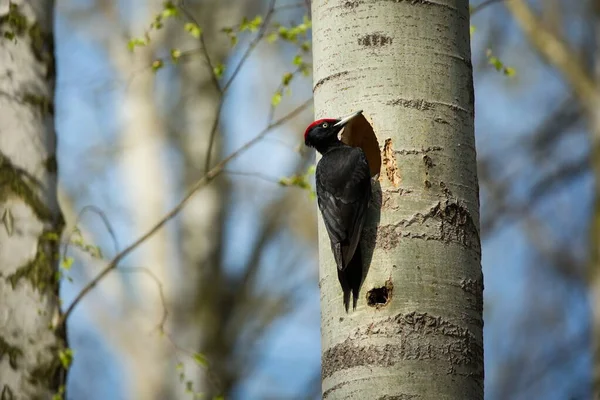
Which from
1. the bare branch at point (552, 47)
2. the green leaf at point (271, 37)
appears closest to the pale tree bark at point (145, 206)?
the bare branch at point (552, 47)

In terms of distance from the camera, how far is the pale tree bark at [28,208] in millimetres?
3787

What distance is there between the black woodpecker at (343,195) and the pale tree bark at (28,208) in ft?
3.68

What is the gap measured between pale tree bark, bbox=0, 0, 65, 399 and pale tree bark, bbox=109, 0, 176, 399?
222 inches

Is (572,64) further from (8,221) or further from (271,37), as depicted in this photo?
(8,221)

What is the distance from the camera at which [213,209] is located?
10.4 meters

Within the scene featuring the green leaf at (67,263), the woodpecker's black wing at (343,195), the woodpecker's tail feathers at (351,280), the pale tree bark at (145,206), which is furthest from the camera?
the pale tree bark at (145,206)

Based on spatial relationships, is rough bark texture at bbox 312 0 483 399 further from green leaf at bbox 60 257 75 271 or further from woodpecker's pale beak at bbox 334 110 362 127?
green leaf at bbox 60 257 75 271

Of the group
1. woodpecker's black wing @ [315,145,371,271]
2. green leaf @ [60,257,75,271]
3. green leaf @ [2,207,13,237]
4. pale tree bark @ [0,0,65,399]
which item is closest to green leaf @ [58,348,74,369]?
pale tree bark @ [0,0,65,399]

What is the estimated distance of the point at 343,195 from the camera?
3.25m

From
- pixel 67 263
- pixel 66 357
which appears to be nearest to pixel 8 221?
pixel 67 263

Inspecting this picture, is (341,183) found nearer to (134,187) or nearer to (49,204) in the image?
(49,204)

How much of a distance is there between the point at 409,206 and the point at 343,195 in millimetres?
319

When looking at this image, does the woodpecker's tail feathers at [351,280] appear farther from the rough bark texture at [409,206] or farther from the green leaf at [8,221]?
the green leaf at [8,221]

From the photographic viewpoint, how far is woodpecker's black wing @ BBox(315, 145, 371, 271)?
303cm
